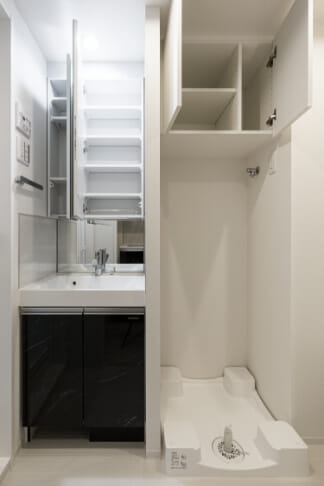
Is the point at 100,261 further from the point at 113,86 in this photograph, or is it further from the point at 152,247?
the point at 113,86

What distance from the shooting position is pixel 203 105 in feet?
6.53

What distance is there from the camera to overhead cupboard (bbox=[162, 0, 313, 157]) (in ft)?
4.83

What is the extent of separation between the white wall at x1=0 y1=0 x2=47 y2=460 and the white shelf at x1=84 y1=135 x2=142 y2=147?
332mm

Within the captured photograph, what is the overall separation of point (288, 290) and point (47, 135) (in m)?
1.89

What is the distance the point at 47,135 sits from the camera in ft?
7.17

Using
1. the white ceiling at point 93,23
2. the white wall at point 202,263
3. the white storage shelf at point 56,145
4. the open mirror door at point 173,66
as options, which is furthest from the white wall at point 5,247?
the white wall at point 202,263

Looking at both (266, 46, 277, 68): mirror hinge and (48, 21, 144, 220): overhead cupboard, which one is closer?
(266, 46, 277, 68): mirror hinge

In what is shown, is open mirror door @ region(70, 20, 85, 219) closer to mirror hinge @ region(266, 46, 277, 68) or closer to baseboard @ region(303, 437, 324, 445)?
mirror hinge @ region(266, 46, 277, 68)

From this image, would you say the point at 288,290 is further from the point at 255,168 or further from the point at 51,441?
the point at 51,441

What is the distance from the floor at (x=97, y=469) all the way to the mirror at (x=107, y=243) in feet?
3.72

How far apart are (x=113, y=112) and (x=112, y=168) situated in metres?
0.40

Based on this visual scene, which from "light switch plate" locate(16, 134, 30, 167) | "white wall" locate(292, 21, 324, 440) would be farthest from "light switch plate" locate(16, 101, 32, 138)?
"white wall" locate(292, 21, 324, 440)

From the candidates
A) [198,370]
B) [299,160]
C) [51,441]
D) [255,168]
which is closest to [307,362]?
[198,370]

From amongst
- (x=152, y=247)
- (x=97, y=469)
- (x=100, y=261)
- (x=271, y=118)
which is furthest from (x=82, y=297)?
(x=271, y=118)
